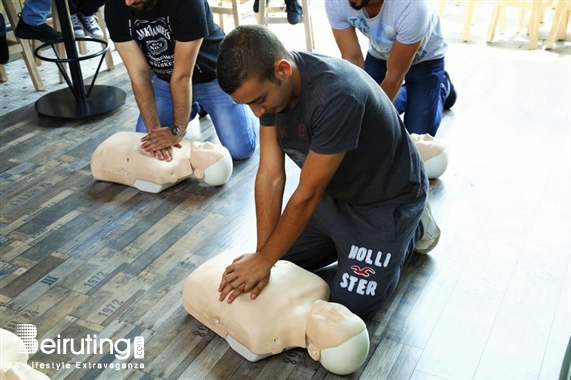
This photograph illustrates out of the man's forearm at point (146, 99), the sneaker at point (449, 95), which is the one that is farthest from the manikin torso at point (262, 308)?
the sneaker at point (449, 95)

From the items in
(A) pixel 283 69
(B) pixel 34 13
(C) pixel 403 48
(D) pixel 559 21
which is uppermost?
(A) pixel 283 69

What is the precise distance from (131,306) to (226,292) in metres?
0.36

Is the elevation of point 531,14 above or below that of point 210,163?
below

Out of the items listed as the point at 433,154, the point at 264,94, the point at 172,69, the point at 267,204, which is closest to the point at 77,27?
the point at 172,69

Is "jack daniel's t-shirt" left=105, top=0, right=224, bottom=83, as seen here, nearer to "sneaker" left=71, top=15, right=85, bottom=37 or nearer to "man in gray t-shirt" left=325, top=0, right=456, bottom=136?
"man in gray t-shirt" left=325, top=0, right=456, bottom=136

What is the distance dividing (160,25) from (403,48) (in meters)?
0.95

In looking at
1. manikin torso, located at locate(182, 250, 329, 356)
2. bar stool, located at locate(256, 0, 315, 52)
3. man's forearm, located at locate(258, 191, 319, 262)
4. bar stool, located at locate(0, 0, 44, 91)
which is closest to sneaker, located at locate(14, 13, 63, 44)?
bar stool, located at locate(0, 0, 44, 91)

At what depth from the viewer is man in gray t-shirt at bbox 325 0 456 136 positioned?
247 centimetres

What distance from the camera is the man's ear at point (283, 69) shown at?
5.17ft

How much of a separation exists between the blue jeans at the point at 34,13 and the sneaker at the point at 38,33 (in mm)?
24

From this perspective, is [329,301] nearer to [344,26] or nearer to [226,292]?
[226,292]

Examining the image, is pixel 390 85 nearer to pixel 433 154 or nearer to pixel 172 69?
pixel 433 154

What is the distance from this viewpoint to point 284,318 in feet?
6.00

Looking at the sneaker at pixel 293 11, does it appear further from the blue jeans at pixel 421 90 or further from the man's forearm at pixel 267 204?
the man's forearm at pixel 267 204
